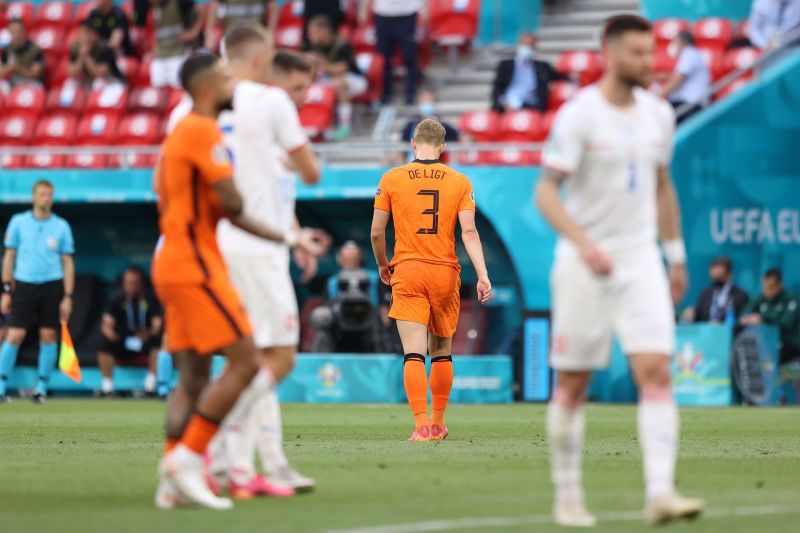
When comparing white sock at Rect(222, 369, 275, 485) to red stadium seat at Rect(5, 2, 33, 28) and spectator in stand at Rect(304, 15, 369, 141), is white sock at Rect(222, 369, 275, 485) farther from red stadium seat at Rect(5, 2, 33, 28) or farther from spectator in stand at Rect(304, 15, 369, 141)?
red stadium seat at Rect(5, 2, 33, 28)

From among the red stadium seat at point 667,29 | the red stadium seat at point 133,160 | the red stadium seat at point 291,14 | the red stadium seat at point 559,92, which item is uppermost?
the red stadium seat at point 291,14

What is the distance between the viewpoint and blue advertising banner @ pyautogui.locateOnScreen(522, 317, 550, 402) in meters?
22.8

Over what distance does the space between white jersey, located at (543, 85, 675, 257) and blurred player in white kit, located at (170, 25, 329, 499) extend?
1519 millimetres

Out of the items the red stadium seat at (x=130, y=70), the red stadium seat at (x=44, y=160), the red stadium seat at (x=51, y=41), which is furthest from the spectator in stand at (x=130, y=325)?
the red stadium seat at (x=51, y=41)

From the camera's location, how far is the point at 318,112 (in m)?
25.4

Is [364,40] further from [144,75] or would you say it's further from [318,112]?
[144,75]

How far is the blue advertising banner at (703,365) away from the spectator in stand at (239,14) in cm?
996

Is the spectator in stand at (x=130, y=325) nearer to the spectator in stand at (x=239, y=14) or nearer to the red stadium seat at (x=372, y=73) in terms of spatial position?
the red stadium seat at (x=372, y=73)

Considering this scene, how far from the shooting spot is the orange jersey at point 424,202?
1286 cm

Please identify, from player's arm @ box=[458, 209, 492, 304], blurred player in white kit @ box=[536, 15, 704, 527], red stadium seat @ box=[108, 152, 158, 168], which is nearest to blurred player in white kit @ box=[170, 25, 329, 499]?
blurred player in white kit @ box=[536, 15, 704, 527]

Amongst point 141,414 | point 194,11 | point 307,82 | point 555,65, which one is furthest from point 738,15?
point 307,82

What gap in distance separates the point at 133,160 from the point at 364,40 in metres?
4.62

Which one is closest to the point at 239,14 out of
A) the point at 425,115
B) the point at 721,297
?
the point at 425,115

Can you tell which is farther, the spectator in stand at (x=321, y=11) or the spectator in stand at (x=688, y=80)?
the spectator in stand at (x=321, y=11)
